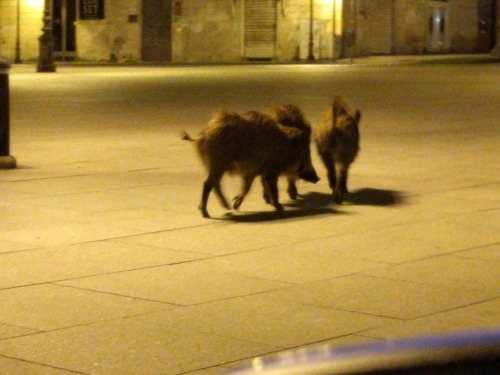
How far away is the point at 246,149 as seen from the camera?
958cm

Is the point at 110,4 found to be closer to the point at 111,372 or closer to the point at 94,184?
the point at 94,184

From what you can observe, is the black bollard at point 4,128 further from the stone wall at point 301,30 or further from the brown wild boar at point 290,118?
the stone wall at point 301,30

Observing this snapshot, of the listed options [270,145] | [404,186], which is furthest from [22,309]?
[404,186]

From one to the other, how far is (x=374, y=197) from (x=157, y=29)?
41.1m

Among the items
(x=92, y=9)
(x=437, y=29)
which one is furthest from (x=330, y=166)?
(x=437, y=29)

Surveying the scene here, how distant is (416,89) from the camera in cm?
2619

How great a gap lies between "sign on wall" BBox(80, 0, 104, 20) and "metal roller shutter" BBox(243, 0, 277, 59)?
6907 millimetres

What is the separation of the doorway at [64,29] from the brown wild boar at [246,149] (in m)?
43.1

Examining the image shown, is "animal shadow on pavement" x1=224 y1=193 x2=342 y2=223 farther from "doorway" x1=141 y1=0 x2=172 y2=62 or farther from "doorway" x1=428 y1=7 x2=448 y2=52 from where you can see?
"doorway" x1=428 y1=7 x2=448 y2=52

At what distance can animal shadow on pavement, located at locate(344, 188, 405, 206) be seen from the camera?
1048cm

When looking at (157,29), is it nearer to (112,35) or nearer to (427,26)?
(112,35)

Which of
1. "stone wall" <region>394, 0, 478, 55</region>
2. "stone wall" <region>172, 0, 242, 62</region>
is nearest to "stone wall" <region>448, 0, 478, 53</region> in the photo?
"stone wall" <region>394, 0, 478, 55</region>

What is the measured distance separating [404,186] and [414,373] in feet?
32.5

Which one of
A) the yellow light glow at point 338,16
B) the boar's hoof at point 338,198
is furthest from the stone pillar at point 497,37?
the boar's hoof at point 338,198
